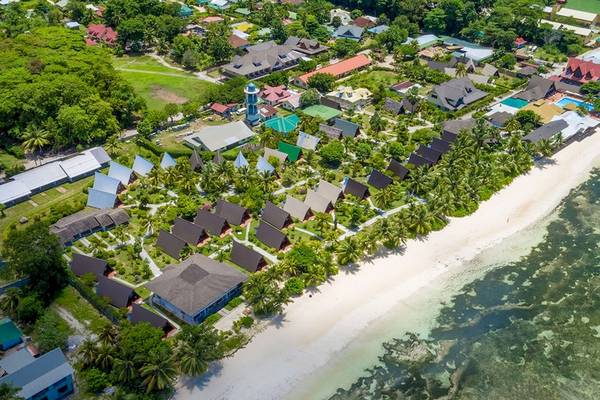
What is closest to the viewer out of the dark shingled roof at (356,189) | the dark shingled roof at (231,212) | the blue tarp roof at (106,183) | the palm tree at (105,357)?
the palm tree at (105,357)

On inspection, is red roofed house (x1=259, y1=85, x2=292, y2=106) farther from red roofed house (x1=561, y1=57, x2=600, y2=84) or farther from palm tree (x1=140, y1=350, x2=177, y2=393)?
palm tree (x1=140, y1=350, x2=177, y2=393)

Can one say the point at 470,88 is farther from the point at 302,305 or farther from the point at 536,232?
the point at 302,305

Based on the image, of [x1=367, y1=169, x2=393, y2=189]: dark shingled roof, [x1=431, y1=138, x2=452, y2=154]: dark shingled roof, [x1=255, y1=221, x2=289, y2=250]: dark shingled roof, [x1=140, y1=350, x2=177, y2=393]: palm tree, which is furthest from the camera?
[x1=431, y1=138, x2=452, y2=154]: dark shingled roof

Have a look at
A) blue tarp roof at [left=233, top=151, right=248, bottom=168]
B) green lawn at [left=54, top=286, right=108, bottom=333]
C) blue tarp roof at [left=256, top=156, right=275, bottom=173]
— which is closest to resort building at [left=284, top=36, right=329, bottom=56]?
blue tarp roof at [left=233, top=151, right=248, bottom=168]

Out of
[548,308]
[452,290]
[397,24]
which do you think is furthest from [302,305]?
[397,24]

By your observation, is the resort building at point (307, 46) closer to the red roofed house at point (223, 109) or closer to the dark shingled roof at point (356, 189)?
the red roofed house at point (223, 109)

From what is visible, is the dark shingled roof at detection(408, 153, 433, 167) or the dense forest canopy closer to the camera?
the dark shingled roof at detection(408, 153, 433, 167)

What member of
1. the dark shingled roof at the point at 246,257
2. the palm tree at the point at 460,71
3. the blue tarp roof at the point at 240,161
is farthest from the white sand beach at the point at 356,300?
the palm tree at the point at 460,71

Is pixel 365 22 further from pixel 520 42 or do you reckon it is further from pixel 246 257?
pixel 246 257
